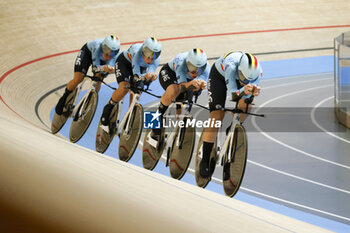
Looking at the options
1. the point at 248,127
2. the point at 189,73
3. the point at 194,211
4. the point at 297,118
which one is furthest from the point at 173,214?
the point at 297,118

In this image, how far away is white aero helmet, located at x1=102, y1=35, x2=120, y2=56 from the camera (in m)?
5.15

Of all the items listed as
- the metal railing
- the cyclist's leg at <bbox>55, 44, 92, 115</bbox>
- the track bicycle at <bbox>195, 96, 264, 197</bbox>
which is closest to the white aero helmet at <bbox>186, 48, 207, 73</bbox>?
the track bicycle at <bbox>195, 96, 264, 197</bbox>

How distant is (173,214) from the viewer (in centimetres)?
53

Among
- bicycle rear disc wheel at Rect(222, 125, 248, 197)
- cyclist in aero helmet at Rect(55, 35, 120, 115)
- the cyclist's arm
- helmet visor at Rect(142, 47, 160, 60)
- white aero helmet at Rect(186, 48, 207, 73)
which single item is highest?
cyclist in aero helmet at Rect(55, 35, 120, 115)

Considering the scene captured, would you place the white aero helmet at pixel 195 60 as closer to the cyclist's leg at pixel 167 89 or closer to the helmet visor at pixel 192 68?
the helmet visor at pixel 192 68

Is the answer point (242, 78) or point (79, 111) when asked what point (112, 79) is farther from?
point (242, 78)

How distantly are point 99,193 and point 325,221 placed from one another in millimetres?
3528

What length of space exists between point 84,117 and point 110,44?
0.77 metres

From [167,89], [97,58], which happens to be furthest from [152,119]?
[97,58]

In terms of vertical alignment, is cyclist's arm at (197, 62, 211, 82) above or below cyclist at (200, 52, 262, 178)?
above

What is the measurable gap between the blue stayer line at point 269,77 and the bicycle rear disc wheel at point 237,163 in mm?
253

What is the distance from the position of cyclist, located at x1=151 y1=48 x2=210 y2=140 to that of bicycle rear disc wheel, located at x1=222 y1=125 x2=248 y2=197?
1.73 ft

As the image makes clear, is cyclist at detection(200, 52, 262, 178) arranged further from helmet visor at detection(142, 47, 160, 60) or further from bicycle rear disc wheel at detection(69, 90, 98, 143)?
bicycle rear disc wheel at detection(69, 90, 98, 143)

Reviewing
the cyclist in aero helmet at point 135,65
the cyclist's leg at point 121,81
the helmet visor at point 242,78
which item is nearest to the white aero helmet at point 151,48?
the cyclist in aero helmet at point 135,65
